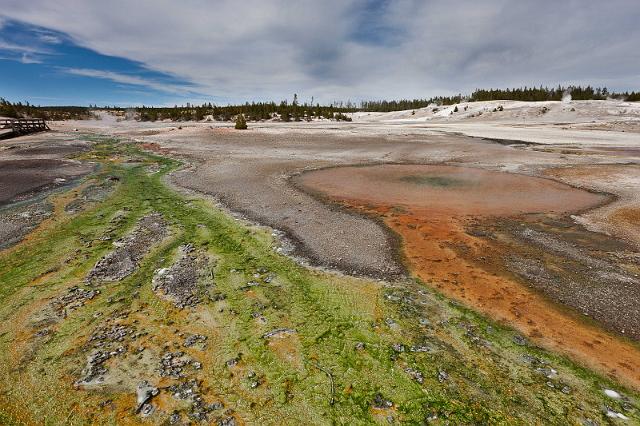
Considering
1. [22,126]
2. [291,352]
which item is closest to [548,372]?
[291,352]

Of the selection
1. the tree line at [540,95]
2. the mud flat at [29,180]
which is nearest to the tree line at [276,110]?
the tree line at [540,95]

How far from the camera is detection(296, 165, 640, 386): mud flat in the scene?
427 cm

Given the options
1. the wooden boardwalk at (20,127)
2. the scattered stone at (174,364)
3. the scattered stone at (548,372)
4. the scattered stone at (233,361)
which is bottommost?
the scattered stone at (548,372)

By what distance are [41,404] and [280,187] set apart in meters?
8.25

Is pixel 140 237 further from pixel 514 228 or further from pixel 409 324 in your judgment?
pixel 514 228

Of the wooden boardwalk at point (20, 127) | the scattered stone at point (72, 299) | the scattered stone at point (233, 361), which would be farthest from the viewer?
the wooden boardwalk at point (20, 127)

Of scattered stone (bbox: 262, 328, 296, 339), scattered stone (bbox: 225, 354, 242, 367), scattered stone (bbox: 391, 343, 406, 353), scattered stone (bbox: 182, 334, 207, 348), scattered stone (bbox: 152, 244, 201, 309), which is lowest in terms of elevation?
scattered stone (bbox: 391, 343, 406, 353)

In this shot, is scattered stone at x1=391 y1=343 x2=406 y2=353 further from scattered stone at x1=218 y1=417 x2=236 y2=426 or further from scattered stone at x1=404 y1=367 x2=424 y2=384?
scattered stone at x1=218 y1=417 x2=236 y2=426

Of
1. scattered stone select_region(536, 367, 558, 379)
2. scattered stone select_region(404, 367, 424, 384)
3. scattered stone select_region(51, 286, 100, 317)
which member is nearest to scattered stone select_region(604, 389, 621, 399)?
scattered stone select_region(536, 367, 558, 379)

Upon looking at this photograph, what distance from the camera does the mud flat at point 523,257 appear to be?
4266 millimetres

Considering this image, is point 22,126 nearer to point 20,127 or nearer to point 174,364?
point 20,127

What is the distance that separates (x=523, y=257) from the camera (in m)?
6.13

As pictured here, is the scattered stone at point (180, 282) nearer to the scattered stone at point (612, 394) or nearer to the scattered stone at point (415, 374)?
the scattered stone at point (415, 374)

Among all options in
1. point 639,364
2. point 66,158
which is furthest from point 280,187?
point 66,158
